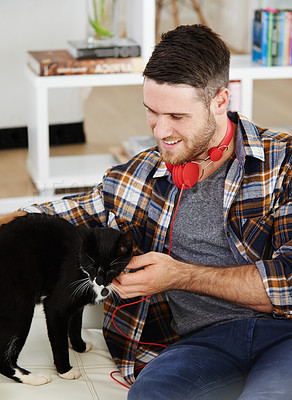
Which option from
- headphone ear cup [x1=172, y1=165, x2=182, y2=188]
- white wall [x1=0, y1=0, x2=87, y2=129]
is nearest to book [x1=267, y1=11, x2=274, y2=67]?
white wall [x1=0, y1=0, x2=87, y2=129]

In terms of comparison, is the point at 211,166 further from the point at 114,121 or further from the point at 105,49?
the point at 114,121

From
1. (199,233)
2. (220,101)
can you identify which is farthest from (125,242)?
(220,101)

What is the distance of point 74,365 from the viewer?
5.11 ft

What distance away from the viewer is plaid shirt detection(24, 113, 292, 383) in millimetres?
1446

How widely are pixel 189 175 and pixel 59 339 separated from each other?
50cm

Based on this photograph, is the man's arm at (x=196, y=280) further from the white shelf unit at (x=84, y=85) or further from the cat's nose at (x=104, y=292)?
the white shelf unit at (x=84, y=85)

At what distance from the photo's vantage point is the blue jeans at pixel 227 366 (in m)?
1.27

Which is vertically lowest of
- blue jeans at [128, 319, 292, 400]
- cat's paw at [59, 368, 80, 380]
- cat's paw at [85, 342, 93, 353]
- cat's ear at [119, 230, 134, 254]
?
cat's paw at [85, 342, 93, 353]

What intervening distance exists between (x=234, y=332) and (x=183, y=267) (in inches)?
7.3

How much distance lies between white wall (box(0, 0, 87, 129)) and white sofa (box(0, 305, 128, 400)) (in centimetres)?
249

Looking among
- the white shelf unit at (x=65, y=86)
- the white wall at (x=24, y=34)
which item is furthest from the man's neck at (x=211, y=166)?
the white wall at (x=24, y=34)

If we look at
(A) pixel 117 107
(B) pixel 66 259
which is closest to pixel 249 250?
(B) pixel 66 259

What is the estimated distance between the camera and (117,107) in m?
5.01

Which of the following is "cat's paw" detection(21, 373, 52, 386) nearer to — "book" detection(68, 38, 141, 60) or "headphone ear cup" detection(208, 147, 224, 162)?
"headphone ear cup" detection(208, 147, 224, 162)
